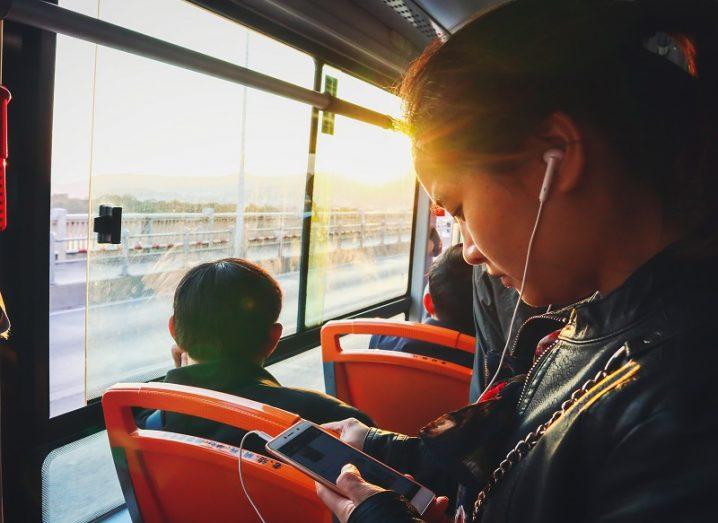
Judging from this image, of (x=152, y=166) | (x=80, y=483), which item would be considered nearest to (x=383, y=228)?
(x=152, y=166)

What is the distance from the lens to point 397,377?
198 centimetres

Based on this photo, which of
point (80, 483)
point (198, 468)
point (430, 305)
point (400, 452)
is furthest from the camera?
point (430, 305)

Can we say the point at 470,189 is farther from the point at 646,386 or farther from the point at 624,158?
the point at 646,386

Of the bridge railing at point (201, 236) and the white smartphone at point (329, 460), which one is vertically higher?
the bridge railing at point (201, 236)

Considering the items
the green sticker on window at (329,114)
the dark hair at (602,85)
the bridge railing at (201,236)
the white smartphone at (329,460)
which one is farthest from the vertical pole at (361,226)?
the dark hair at (602,85)

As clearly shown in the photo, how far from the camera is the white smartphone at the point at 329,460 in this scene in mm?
891

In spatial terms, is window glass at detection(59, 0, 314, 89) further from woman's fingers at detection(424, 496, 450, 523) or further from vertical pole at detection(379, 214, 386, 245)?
vertical pole at detection(379, 214, 386, 245)

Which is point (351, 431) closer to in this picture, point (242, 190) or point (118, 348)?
point (118, 348)

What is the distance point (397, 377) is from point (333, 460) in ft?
3.50

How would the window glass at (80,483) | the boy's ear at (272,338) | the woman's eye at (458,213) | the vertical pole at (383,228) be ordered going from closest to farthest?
the woman's eye at (458,213), the boy's ear at (272,338), the window glass at (80,483), the vertical pole at (383,228)

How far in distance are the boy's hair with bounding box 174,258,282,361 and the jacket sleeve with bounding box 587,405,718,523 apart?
1109 millimetres

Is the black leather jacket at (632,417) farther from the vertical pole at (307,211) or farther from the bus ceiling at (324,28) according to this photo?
the vertical pole at (307,211)

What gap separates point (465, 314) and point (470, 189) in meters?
1.57

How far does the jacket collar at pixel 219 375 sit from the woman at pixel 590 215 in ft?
2.41
